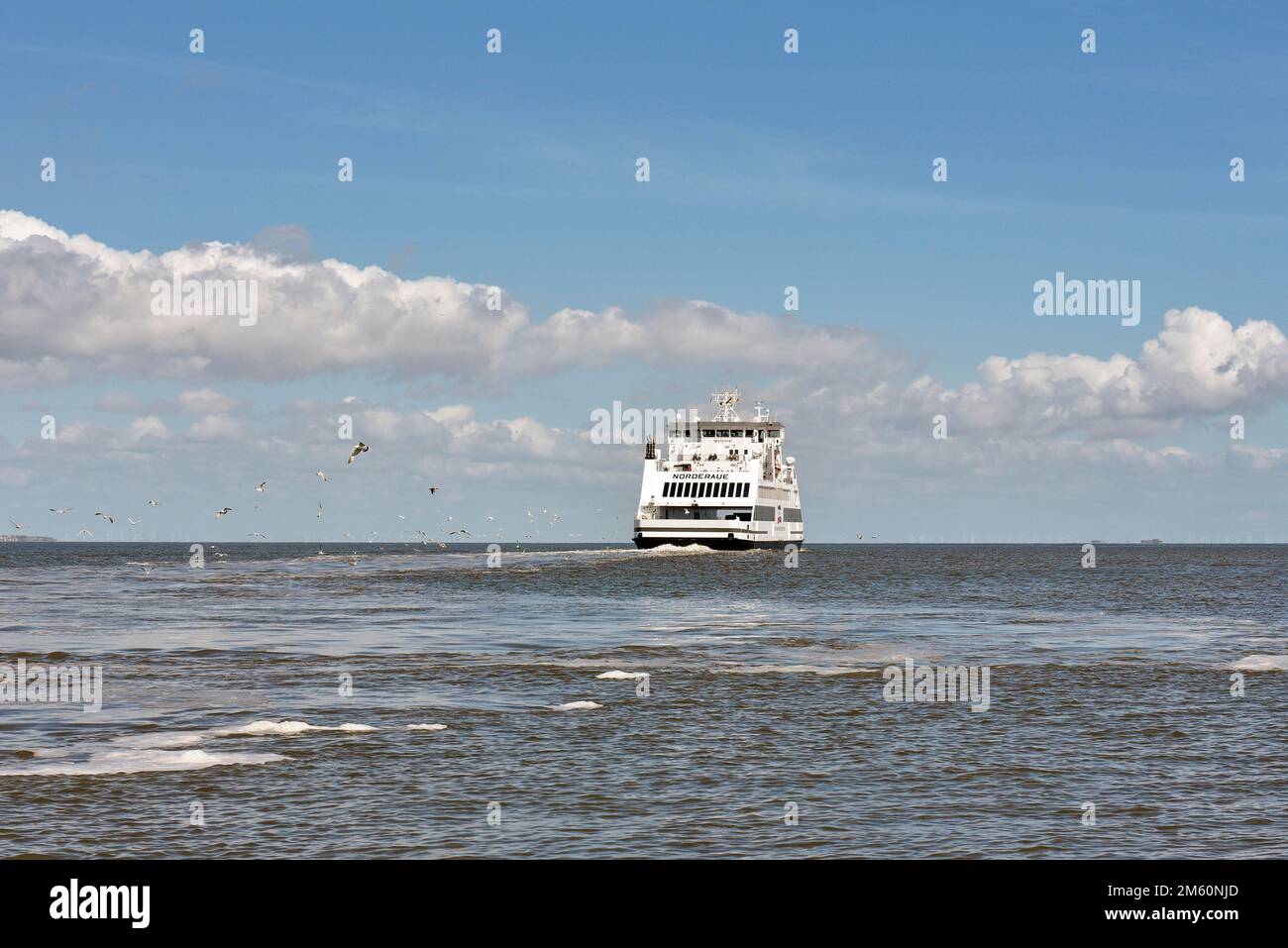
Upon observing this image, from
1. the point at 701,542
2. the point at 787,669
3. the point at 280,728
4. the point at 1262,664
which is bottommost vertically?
the point at 1262,664

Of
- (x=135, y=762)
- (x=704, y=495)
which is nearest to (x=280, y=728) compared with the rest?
(x=135, y=762)

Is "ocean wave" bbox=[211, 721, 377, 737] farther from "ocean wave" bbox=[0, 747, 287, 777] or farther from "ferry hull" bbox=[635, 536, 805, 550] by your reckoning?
"ferry hull" bbox=[635, 536, 805, 550]

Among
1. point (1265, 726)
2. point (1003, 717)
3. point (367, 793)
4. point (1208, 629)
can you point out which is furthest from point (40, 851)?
point (1208, 629)

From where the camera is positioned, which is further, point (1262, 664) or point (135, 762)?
point (1262, 664)

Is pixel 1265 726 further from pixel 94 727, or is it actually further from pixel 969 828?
pixel 94 727

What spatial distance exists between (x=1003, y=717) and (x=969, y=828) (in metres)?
8.74

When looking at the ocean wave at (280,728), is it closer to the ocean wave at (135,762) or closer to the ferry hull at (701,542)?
the ocean wave at (135,762)

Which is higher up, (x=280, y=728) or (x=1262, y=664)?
(x=280, y=728)

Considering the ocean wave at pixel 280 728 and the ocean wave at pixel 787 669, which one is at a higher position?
the ocean wave at pixel 280 728

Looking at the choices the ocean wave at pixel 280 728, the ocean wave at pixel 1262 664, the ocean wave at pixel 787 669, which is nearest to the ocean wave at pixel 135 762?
the ocean wave at pixel 280 728

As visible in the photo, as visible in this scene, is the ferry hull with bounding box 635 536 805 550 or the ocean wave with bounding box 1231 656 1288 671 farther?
the ferry hull with bounding box 635 536 805 550

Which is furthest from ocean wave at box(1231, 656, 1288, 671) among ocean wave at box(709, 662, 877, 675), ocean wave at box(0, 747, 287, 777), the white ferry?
the white ferry

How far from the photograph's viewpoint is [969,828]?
14.1 metres

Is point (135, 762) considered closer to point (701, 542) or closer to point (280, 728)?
point (280, 728)
